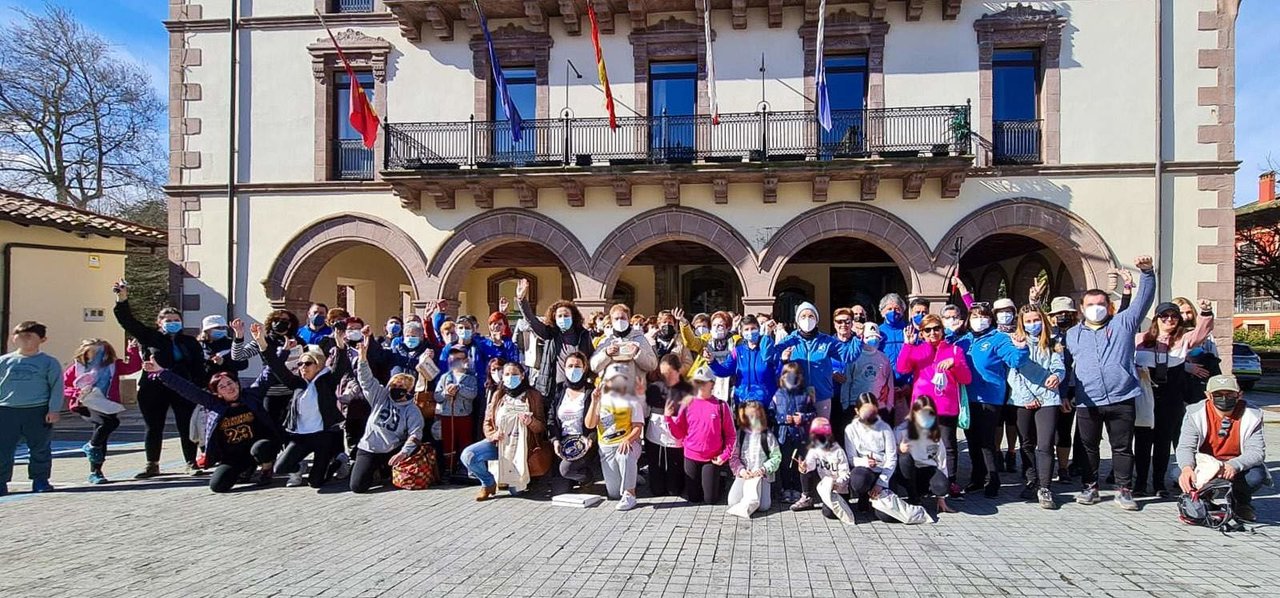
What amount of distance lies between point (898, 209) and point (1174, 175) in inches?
201

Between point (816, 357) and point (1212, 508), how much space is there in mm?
3355

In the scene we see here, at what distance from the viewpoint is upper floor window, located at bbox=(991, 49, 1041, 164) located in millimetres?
12562

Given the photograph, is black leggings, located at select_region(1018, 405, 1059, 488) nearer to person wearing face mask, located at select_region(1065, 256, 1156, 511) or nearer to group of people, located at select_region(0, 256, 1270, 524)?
group of people, located at select_region(0, 256, 1270, 524)

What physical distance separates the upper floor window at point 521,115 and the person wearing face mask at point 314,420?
7091 millimetres

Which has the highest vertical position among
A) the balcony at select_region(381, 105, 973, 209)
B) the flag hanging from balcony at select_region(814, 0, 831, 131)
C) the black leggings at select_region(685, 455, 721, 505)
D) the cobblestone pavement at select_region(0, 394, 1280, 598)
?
the flag hanging from balcony at select_region(814, 0, 831, 131)

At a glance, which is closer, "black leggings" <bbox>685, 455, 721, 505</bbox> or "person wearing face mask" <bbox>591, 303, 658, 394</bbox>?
"black leggings" <bbox>685, 455, 721, 505</bbox>

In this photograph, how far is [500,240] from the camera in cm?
1332

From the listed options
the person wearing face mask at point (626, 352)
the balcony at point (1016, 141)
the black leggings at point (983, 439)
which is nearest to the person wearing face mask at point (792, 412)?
the person wearing face mask at point (626, 352)

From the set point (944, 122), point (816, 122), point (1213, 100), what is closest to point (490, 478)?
point (816, 122)

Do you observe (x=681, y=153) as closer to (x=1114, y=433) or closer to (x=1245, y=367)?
(x=1114, y=433)

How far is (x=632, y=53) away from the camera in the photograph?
13242mm

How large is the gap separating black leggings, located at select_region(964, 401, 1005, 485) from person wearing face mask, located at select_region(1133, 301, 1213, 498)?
1.27 metres

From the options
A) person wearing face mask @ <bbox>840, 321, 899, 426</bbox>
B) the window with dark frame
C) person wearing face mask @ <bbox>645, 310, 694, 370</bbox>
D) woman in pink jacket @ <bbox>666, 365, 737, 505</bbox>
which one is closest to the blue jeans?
woman in pink jacket @ <bbox>666, 365, 737, 505</bbox>

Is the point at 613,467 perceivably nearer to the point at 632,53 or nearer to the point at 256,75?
the point at 632,53
